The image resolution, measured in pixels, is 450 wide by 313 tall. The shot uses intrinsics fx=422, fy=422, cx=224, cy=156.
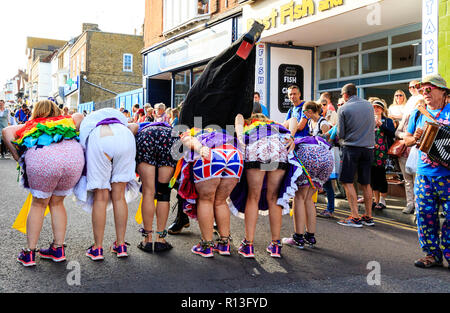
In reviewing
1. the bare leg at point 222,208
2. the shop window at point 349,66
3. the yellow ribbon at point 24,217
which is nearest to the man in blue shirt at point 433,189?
the bare leg at point 222,208

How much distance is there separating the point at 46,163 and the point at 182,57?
14055 millimetres

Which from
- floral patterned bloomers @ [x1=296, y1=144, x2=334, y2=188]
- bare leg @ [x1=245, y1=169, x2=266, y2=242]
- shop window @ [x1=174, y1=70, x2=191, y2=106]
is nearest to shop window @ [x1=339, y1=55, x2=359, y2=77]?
floral patterned bloomers @ [x1=296, y1=144, x2=334, y2=188]

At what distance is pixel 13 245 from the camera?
481 cm

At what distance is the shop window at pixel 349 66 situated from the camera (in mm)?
11812

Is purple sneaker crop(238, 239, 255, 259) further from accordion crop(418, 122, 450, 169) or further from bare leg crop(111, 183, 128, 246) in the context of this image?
accordion crop(418, 122, 450, 169)

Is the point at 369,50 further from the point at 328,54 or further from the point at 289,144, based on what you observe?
the point at 289,144

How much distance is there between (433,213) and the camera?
4.39 meters

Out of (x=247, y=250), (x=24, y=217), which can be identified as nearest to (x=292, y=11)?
(x=247, y=250)

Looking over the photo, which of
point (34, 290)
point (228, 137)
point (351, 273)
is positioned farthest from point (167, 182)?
point (351, 273)

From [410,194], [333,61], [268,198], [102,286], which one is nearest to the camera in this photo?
[102,286]

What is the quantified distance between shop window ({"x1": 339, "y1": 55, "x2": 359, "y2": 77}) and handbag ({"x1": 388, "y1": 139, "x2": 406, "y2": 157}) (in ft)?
16.7

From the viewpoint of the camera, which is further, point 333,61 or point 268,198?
point 333,61
